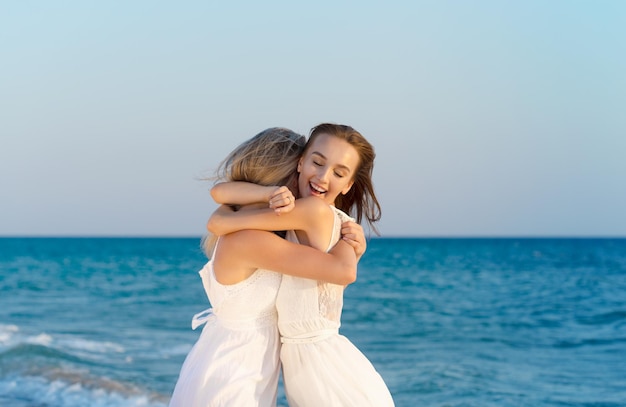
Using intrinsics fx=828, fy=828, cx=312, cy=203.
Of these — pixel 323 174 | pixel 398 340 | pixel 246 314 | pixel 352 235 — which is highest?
pixel 323 174

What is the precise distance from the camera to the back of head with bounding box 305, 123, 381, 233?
359 centimetres

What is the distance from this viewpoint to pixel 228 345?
332 cm

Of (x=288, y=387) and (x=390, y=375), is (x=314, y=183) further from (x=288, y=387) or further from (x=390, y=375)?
(x=390, y=375)

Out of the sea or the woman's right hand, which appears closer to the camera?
the woman's right hand

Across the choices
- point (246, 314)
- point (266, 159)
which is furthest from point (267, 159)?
point (246, 314)

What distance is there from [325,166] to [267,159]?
25cm

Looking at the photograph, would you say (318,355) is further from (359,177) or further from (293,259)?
(359,177)

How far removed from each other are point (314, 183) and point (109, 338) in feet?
32.5

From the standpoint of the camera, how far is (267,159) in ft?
11.6

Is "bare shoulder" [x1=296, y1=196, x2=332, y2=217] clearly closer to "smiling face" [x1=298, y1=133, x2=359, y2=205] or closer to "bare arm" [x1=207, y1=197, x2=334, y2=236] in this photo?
"bare arm" [x1=207, y1=197, x2=334, y2=236]

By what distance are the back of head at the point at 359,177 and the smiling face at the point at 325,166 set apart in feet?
0.10

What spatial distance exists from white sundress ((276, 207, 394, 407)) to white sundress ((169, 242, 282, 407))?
0.06 metres

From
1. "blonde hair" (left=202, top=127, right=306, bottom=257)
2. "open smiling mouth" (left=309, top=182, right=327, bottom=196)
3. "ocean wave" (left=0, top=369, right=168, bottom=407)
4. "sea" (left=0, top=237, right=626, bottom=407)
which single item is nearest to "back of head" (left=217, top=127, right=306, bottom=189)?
"blonde hair" (left=202, top=127, right=306, bottom=257)

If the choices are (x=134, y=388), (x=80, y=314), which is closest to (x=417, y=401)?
(x=134, y=388)
